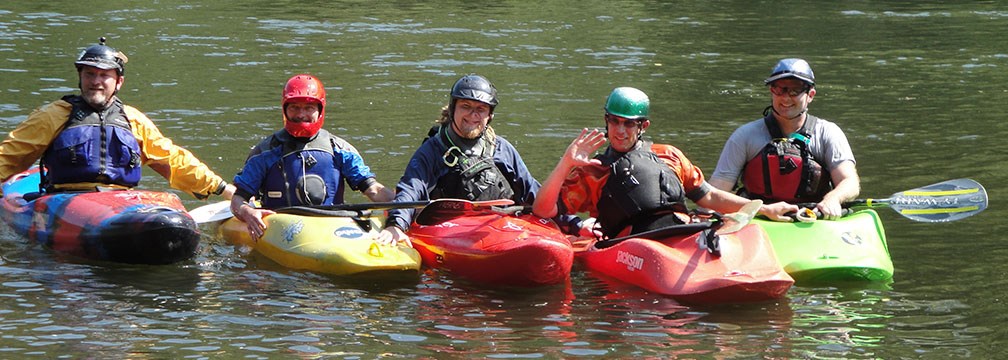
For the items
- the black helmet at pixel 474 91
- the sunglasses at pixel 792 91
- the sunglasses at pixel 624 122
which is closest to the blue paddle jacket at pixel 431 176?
the black helmet at pixel 474 91

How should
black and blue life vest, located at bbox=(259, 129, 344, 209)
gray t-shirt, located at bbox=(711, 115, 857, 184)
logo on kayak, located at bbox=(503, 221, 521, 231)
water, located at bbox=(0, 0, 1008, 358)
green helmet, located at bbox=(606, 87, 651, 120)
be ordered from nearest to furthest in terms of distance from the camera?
water, located at bbox=(0, 0, 1008, 358)
green helmet, located at bbox=(606, 87, 651, 120)
logo on kayak, located at bbox=(503, 221, 521, 231)
gray t-shirt, located at bbox=(711, 115, 857, 184)
black and blue life vest, located at bbox=(259, 129, 344, 209)

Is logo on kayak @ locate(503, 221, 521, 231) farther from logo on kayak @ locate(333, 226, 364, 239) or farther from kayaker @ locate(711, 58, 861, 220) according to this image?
kayaker @ locate(711, 58, 861, 220)

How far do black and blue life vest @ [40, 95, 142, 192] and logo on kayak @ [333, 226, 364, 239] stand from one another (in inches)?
66.0

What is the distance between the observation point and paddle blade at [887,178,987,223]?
894 cm

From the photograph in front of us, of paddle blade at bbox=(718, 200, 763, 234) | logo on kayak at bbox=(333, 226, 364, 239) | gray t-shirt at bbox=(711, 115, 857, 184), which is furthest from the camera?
gray t-shirt at bbox=(711, 115, 857, 184)

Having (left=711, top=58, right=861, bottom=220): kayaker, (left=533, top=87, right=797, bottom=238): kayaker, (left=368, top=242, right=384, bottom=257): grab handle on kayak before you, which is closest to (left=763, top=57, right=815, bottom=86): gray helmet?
(left=711, top=58, right=861, bottom=220): kayaker

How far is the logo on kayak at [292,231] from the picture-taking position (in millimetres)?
8688

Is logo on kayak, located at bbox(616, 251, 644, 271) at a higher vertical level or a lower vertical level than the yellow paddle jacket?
lower

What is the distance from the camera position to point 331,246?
8.43m

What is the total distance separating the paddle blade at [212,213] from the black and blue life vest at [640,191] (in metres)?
2.88

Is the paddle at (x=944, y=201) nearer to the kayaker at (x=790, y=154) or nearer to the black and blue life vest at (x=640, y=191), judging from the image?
the kayaker at (x=790, y=154)

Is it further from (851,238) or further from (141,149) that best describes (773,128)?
(141,149)

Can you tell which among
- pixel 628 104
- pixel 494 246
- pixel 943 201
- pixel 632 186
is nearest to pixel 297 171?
pixel 494 246

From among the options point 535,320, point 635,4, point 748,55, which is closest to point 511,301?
point 535,320
